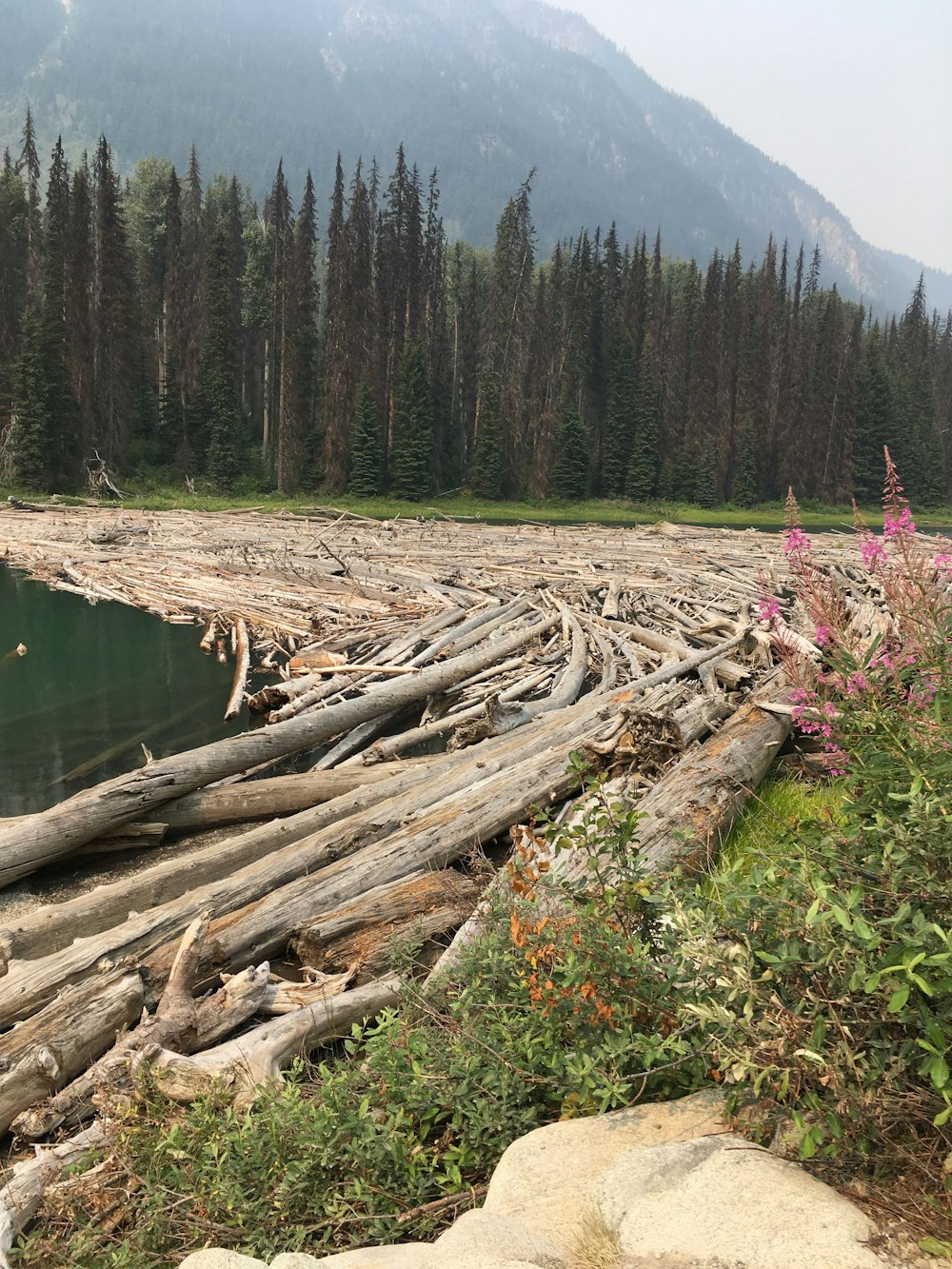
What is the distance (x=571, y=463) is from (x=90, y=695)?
45375 mm

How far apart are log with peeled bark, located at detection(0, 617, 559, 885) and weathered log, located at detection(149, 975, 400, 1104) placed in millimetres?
3220

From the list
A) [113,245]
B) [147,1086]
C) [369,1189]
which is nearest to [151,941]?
[147,1086]

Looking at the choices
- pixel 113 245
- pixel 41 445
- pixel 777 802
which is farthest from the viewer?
pixel 113 245

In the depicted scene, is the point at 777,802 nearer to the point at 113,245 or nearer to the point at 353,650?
the point at 353,650

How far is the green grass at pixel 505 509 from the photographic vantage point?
127 feet

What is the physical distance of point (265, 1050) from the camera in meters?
4.10

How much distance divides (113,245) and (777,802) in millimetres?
Answer: 51169

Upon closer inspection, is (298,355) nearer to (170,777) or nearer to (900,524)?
(170,777)

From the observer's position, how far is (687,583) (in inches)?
695

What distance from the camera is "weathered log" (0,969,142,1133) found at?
409cm

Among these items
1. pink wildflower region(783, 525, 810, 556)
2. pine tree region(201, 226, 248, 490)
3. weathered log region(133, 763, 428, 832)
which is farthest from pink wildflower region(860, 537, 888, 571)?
pine tree region(201, 226, 248, 490)

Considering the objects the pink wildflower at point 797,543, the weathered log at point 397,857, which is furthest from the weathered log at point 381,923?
the pink wildflower at point 797,543

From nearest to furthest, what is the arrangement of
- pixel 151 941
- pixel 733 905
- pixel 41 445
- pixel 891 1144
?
pixel 891 1144
pixel 733 905
pixel 151 941
pixel 41 445

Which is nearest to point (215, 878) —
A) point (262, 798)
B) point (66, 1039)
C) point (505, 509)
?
point (262, 798)
